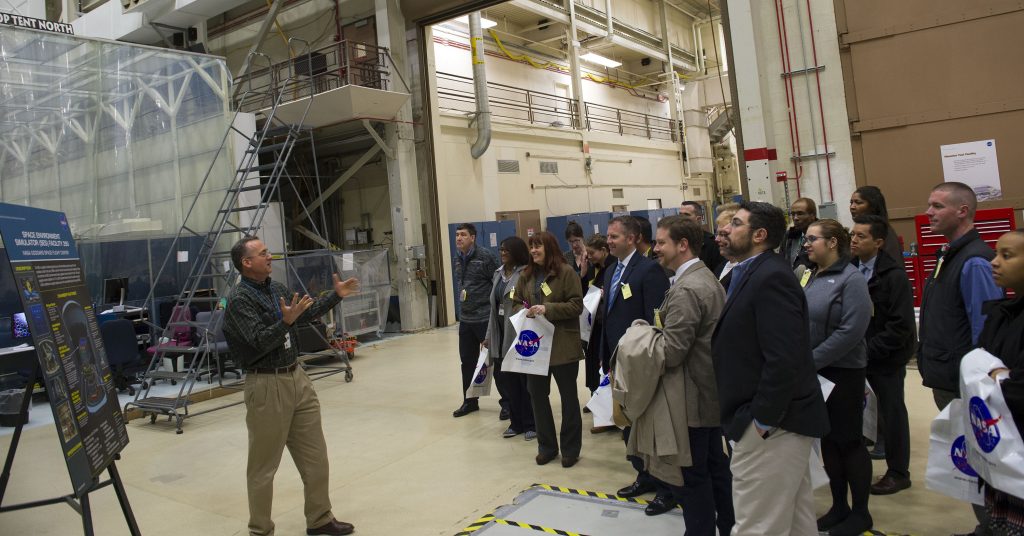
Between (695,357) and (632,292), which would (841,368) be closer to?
(695,357)

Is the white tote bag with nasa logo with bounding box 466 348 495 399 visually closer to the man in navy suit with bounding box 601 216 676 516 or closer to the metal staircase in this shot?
the man in navy suit with bounding box 601 216 676 516

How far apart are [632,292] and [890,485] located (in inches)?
67.6

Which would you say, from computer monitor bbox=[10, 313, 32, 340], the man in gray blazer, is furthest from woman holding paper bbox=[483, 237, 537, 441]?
computer monitor bbox=[10, 313, 32, 340]

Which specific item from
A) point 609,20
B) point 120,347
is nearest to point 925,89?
point 120,347

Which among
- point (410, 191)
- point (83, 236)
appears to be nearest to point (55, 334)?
point (83, 236)

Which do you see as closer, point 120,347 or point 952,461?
point 952,461

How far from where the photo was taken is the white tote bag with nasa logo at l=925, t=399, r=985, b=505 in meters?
2.33

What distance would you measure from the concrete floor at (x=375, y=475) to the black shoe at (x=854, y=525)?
0.65ft

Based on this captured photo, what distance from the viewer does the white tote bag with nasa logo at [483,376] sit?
16.8ft

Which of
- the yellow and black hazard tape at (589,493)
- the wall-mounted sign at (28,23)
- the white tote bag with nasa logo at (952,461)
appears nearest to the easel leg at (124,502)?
the yellow and black hazard tape at (589,493)

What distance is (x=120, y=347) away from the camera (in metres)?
7.47

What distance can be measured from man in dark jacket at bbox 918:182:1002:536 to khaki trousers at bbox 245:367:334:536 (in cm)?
306

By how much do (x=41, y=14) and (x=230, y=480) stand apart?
38.6 ft

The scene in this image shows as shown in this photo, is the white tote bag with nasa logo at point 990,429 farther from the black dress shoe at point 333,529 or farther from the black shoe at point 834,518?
the black dress shoe at point 333,529
